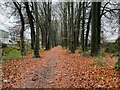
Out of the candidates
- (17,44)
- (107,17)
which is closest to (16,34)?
(17,44)

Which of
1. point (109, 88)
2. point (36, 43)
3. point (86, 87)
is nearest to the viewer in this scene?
point (109, 88)

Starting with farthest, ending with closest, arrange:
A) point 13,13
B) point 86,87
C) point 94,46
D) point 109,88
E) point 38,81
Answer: point 13,13, point 94,46, point 38,81, point 86,87, point 109,88

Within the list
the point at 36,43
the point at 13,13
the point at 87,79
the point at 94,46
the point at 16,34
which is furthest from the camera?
the point at 16,34

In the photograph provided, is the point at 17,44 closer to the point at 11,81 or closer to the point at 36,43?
the point at 36,43

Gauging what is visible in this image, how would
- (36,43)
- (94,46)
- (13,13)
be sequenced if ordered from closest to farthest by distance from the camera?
(94,46), (36,43), (13,13)

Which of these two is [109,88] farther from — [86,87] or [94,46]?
[94,46]

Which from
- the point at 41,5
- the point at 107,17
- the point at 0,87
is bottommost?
the point at 0,87

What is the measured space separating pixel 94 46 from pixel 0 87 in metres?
10.1

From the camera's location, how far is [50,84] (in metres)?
9.19

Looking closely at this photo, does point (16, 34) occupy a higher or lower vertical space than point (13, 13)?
lower

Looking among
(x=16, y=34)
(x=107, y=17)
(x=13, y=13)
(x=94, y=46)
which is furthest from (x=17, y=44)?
(x=94, y=46)

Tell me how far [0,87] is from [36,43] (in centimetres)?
1214

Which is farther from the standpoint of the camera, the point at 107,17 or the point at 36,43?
the point at 107,17

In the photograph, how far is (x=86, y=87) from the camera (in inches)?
318
